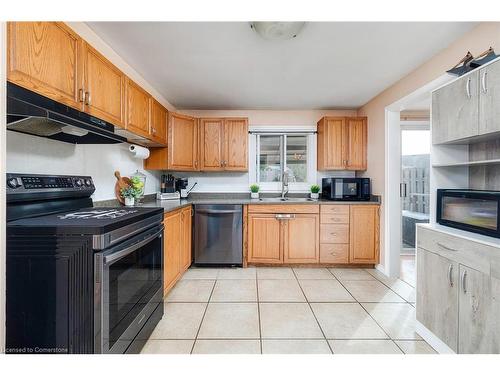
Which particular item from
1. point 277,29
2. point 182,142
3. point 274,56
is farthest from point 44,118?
point 182,142

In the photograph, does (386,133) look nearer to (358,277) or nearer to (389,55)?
(389,55)

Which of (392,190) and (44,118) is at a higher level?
(44,118)

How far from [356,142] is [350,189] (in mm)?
720

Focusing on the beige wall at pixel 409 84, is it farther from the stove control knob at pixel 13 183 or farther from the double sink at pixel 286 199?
the stove control knob at pixel 13 183

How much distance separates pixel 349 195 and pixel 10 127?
135 inches

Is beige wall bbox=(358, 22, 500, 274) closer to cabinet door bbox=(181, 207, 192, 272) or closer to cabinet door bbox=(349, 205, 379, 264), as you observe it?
cabinet door bbox=(349, 205, 379, 264)

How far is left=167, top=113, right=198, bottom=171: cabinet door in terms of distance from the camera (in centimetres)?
311

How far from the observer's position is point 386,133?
296cm

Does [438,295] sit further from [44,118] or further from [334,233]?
[44,118]

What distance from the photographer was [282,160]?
388cm

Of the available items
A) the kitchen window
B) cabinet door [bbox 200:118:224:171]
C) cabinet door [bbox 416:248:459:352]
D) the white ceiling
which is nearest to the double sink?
the kitchen window

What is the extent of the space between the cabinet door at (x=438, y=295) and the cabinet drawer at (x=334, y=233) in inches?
54.3
